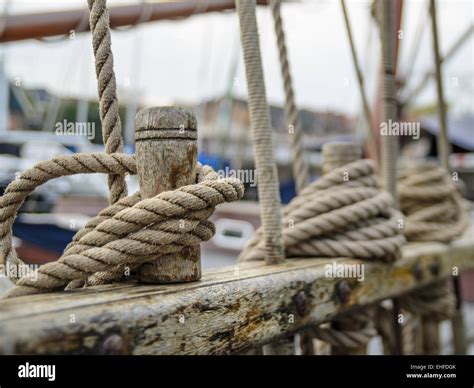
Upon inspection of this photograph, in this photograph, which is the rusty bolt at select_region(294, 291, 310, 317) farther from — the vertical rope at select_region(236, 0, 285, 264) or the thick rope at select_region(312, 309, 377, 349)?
the thick rope at select_region(312, 309, 377, 349)

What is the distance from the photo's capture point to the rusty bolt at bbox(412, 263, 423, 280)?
149 cm

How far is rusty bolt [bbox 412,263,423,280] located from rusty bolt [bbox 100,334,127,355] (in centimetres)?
100

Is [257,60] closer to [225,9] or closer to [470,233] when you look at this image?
[470,233]

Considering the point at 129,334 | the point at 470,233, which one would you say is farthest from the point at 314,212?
the point at 470,233

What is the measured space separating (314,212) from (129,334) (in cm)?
62

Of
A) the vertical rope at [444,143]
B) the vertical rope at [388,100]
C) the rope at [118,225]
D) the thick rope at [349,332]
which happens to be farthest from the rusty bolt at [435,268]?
the rope at [118,225]

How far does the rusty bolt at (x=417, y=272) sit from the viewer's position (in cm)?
149

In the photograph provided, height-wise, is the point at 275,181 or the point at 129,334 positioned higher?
the point at 275,181

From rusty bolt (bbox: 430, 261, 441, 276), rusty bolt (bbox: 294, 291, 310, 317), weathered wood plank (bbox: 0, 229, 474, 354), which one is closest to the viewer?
weathered wood plank (bbox: 0, 229, 474, 354)

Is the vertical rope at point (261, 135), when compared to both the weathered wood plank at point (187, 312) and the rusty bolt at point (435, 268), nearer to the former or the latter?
the weathered wood plank at point (187, 312)

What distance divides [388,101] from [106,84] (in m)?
1.01

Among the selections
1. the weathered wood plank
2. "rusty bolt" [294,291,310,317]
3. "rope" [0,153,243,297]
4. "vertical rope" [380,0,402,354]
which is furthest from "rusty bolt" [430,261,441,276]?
"rope" [0,153,243,297]

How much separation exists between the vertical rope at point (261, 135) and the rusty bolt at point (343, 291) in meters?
0.13

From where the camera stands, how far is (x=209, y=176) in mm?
878
